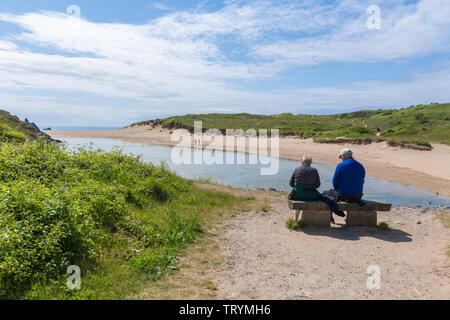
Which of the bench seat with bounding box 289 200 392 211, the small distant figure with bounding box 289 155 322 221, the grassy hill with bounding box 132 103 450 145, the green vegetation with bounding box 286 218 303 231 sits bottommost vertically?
the green vegetation with bounding box 286 218 303 231

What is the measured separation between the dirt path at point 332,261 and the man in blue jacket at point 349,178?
35.4 inches

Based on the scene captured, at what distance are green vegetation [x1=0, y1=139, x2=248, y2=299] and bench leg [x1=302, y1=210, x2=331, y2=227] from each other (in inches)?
109

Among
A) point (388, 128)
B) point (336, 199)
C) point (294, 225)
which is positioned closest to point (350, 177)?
point (336, 199)

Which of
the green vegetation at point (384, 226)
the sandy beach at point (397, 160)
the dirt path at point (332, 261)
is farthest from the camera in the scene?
the sandy beach at point (397, 160)

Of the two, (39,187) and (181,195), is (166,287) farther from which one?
(181,195)

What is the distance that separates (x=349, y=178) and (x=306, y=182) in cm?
113

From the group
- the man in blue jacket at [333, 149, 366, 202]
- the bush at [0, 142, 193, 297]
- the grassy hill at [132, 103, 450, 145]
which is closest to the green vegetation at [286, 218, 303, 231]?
the man in blue jacket at [333, 149, 366, 202]

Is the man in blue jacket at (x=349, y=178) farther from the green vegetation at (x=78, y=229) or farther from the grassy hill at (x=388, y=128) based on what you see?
the grassy hill at (x=388, y=128)

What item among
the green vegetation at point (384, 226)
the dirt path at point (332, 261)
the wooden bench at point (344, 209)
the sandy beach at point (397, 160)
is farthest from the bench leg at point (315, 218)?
the sandy beach at point (397, 160)

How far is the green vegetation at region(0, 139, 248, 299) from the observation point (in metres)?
4.14

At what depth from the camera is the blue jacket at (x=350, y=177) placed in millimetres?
7684

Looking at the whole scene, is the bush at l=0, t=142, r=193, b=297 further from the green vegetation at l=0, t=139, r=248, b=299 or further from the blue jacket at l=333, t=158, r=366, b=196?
the blue jacket at l=333, t=158, r=366, b=196
